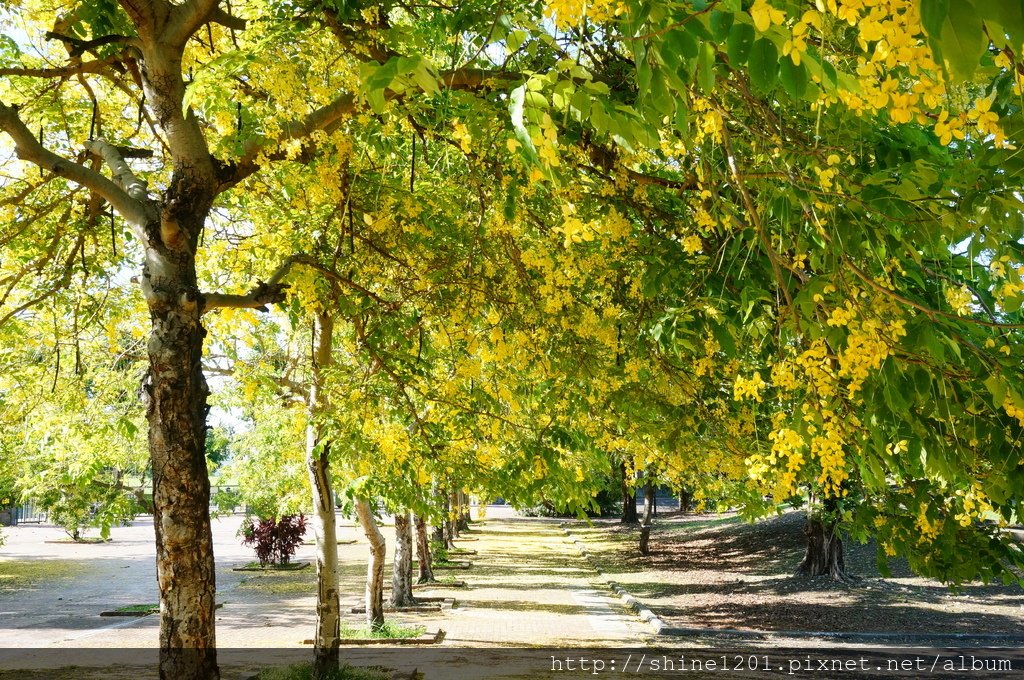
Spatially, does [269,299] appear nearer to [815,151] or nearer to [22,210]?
[22,210]

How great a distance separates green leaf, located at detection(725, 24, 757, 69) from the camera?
1.72 metres

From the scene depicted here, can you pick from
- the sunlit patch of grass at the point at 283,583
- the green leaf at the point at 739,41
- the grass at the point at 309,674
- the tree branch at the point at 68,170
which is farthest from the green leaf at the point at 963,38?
the sunlit patch of grass at the point at 283,583

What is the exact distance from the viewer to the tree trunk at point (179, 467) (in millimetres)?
4488

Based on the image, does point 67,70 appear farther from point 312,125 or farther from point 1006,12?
point 1006,12

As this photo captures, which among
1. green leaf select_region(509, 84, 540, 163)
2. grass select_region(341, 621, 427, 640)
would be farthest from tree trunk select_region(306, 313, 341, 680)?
green leaf select_region(509, 84, 540, 163)

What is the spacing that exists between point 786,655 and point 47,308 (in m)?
9.01

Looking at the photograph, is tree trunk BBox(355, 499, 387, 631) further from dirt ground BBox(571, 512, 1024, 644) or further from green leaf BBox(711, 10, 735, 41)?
green leaf BBox(711, 10, 735, 41)

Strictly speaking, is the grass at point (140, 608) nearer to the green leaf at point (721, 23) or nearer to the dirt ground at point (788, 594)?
the dirt ground at point (788, 594)

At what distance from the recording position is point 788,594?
1456 cm

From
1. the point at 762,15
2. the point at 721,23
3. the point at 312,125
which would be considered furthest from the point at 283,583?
the point at 762,15

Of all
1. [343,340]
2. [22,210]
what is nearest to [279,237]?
[343,340]

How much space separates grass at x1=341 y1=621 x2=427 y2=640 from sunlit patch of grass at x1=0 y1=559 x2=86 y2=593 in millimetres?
10438

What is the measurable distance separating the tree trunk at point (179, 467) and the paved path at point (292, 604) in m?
6.47

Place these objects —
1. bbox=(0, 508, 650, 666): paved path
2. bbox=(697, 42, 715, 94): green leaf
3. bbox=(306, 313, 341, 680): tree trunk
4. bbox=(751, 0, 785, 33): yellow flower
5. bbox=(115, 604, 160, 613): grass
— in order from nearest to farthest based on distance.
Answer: bbox=(751, 0, 785, 33): yellow flower < bbox=(697, 42, 715, 94): green leaf < bbox=(306, 313, 341, 680): tree trunk < bbox=(0, 508, 650, 666): paved path < bbox=(115, 604, 160, 613): grass
